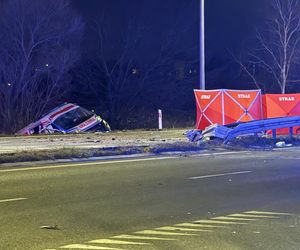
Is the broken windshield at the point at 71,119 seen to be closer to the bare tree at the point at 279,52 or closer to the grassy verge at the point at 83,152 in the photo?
the grassy verge at the point at 83,152

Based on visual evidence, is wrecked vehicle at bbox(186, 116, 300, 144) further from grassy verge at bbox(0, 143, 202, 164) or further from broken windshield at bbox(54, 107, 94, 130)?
broken windshield at bbox(54, 107, 94, 130)

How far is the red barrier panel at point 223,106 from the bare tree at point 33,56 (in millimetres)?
15146

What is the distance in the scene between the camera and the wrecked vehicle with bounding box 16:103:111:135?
97.1 ft

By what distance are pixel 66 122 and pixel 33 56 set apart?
901 centimetres

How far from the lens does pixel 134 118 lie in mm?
Result: 42188

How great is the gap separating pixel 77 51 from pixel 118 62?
6.94 meters

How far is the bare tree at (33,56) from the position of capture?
36.0 metres

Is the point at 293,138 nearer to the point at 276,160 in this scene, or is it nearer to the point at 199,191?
the point at 276,160

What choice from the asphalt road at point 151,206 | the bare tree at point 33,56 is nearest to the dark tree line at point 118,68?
the bare tree at point 33,56

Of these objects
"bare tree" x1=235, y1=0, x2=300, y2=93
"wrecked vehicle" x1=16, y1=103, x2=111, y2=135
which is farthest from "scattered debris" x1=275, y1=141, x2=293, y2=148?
"bare tree" x1=235, y1=0, x2=300, y2=93

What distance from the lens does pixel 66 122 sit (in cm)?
3006

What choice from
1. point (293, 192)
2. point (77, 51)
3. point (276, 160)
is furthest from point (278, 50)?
point (293, 192)

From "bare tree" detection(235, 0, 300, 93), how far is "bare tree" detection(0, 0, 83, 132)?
1534 cm

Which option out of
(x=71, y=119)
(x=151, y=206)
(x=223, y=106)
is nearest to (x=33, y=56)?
(x=71, y=119)
